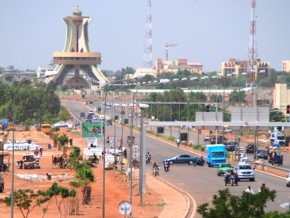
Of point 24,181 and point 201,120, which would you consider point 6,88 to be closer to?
point 201,120

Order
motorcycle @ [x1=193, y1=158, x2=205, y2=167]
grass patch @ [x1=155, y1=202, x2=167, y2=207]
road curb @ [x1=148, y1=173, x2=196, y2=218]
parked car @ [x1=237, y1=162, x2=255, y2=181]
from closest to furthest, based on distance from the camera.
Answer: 1. road curb @ [x1=148, y1=173, x2=196, y2=218]
2. grass patch @ [x1=155, y1=202, x2=167, y2=207]
3. parked car @ [x1=237, y1=162, x2=255, y2=181]
4. motorcycle @ [x1=193, y1=158, x2=205, y2=167]

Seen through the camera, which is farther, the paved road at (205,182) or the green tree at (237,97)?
the green tree at (237,97)

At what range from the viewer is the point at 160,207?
150ft

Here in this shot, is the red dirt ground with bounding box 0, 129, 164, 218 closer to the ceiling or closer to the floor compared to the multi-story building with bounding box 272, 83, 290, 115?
closer to the floor

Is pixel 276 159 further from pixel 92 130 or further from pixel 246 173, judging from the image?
pixel 92 130

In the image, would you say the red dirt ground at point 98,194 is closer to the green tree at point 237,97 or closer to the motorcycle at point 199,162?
the motorcycle at point 199,162

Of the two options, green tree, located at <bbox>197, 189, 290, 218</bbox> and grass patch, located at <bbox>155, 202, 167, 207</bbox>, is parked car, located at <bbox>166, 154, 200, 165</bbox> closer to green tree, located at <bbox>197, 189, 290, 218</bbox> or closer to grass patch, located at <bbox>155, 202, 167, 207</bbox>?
grass patch, located at <bbox>155, 202, 167, 207</bbox>

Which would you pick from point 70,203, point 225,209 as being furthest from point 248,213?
point 70,203

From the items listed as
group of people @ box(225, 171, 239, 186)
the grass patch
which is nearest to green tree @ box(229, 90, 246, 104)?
group of people @ box(225, 171, 239, 186)

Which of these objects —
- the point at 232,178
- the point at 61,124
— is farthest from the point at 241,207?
the point at 61,124

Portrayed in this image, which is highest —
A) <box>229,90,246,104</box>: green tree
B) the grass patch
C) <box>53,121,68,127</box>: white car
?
<box>229,90,246,104</box>: green tree

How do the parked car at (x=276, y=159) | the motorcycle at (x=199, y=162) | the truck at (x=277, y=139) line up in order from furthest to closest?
the truck at (x=277, y=139), the motorcycle at (x=199, y=162), the parked car at (x=276, y=159)

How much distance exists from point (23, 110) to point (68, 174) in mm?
73120

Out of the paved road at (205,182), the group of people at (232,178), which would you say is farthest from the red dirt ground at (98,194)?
the group of people at (232,178)
